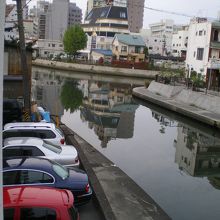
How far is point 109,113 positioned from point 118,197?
2413 cm

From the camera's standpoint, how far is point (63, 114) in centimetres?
3291

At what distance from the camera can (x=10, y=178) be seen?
29.9 ft

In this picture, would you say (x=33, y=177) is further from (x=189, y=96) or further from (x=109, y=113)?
(x=189, y=96)

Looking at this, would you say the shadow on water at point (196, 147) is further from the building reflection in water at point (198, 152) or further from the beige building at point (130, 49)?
the beige building at point (130, 49)

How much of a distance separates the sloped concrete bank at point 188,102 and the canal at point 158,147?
26.2 inches

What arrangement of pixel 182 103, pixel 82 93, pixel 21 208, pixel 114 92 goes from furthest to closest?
pixel 114 92 < pixel 82 93 < pixel 182 103 < pixel 21 208

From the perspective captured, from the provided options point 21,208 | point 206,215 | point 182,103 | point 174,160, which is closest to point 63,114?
point 182,103

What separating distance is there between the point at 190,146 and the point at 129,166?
273 inches

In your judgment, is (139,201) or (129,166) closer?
(139,201)

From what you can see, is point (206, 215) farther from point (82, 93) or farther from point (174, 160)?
point (82, 93)

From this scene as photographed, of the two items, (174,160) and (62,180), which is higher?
(62,180)

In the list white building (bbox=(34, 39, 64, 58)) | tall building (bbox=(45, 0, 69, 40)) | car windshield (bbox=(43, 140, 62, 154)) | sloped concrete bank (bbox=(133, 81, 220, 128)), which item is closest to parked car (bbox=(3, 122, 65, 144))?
car windshield (bbox=(43, 140, 62, 154))

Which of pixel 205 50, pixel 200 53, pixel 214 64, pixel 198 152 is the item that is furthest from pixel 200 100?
pixel 200 53

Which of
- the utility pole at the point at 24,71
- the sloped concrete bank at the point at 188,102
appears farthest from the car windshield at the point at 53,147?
the sloped concrete bank at the point at 188,102
